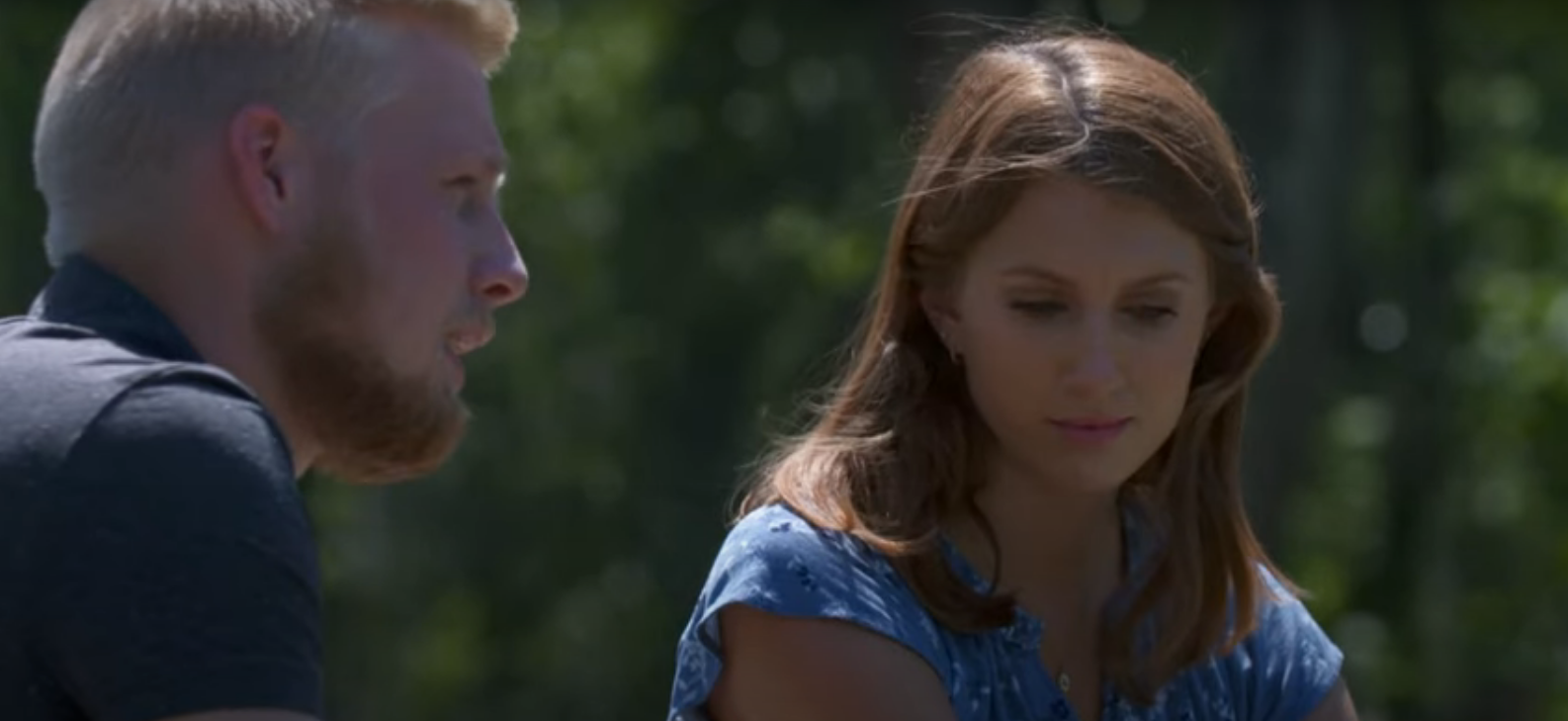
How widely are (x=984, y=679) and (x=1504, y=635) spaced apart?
10294 millimetres

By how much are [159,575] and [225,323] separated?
31cm

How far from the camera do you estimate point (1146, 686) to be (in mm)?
2812

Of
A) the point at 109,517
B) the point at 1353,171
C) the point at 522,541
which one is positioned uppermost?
the point at 109,517

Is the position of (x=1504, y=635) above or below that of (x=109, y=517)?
below

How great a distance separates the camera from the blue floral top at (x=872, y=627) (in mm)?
2713

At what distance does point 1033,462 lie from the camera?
2826 mm

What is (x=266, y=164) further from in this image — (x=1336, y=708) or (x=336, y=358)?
(x=1336, y=708)

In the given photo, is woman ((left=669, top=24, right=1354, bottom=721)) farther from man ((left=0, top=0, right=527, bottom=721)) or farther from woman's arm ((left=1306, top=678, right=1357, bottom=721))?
man ((left=0, top=0, right=527, bottom=721))

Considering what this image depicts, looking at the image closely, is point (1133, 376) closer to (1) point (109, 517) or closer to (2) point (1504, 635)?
(1) point (109, 517)

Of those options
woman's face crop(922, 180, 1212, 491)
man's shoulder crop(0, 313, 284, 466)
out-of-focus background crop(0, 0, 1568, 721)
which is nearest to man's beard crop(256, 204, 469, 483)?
man's shoulder crop(0, 313, 284, 466)

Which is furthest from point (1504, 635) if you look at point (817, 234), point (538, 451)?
point (538, 451)

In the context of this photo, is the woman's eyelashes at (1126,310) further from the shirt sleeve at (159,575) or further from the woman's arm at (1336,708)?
the shirt sleeve at (159,575)

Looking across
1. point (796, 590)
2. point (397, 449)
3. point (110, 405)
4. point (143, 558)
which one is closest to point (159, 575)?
point (143, 558)

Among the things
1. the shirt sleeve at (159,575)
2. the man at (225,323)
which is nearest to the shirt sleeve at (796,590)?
the man at (225,323)
